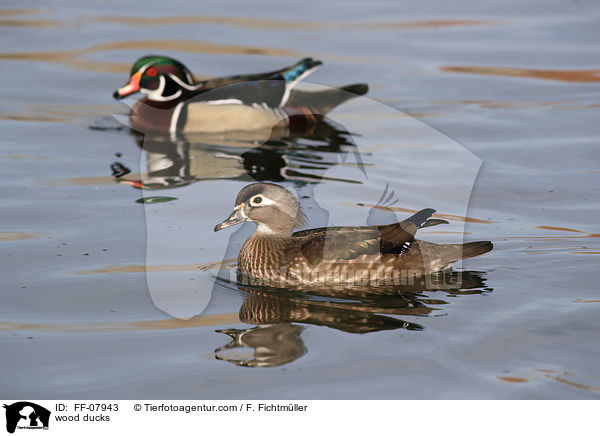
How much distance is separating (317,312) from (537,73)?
906 centimetres

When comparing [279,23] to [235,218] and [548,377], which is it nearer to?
[235,218]

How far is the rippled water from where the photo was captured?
5.96 metres

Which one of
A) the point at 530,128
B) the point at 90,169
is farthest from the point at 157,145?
the point at 530,128

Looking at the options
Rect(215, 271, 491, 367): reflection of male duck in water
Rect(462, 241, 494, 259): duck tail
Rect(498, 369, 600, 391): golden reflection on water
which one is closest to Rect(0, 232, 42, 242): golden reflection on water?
Rect(215, 271, 491, 367): reflection of male duck in water

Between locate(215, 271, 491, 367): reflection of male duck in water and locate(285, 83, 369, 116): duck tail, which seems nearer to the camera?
locate(215, 271, 491, 367): reflection of male duck in water

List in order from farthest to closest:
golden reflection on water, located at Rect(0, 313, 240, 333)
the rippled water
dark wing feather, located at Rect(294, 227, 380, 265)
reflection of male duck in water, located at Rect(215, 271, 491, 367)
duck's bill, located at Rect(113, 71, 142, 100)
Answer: duck's bill, located at Rect(113, 71, 142, 100) < dark wing feather, located at Rect(294, 227, 380, 265) < golden reflection on water, located at Rect(0, 313, 240, 333) < reflection of male duck in water, located at Rect(215, 271, 491, 367) < the rippled water

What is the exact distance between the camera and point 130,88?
1319 cm

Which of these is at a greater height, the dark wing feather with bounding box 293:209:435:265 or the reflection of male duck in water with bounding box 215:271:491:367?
the dark wing feather with bounding box 293:209:435:265

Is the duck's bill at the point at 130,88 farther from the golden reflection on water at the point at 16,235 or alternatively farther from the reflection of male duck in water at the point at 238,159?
the golden reflection on water at the point at 16,235

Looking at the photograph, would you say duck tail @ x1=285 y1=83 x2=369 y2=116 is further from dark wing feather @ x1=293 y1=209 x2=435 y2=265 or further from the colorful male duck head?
dark wing feather @ x1=293 y1=209 x2=435 y2=265

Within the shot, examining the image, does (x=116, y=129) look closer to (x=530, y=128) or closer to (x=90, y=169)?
(x=90, y=169)

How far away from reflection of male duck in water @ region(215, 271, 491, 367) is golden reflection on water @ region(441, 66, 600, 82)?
7801 millimetres

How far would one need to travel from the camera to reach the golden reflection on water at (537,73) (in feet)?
47.2

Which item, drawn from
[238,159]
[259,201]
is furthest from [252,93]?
[259,201]
